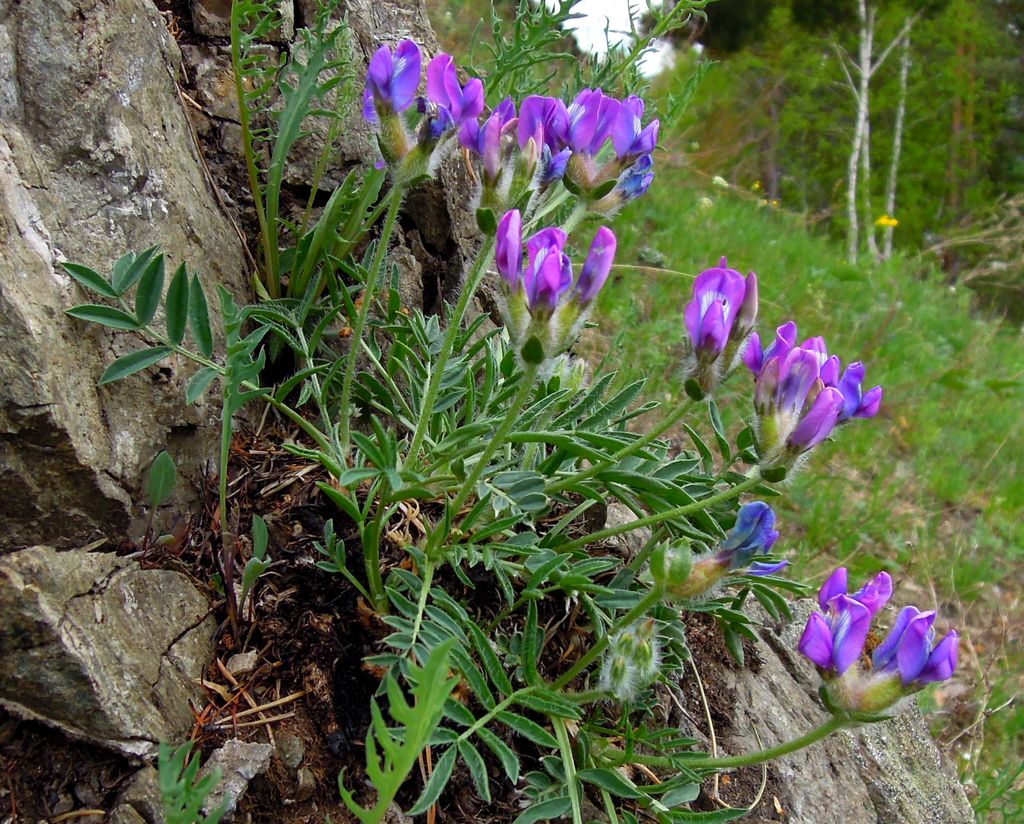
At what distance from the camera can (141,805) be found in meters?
1.31

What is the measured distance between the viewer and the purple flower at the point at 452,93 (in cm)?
158

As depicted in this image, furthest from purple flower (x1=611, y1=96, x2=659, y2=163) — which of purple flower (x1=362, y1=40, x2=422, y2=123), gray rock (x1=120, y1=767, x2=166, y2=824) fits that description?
gray rock (x1=120, y1=767, x2=166, y2=824)

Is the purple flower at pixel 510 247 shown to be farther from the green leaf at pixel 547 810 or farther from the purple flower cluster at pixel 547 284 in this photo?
the green leaf at pixel 547 810

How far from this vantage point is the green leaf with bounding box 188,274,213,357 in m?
1.57

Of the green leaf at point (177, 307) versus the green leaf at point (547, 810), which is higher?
the green leaf at point (177, 307)

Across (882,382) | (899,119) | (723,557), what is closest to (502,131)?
(723,557)

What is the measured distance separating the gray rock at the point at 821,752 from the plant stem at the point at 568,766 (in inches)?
24.2

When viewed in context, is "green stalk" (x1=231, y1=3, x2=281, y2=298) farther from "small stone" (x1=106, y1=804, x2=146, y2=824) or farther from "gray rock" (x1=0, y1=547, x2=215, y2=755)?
"small stone" (x1=106, y1=804, x2=146, y2=824)

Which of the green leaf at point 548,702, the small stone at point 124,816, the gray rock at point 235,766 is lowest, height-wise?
the small stone at point 124,816

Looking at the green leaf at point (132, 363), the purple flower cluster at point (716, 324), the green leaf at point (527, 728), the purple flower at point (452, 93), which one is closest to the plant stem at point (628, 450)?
the purple flower cluster at point (716, 324)

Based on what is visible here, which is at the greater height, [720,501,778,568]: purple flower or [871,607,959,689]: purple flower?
[720,501,778,568]: purple flower

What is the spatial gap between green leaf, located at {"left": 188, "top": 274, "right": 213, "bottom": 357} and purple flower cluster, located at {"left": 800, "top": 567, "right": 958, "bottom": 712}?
1.19 meters

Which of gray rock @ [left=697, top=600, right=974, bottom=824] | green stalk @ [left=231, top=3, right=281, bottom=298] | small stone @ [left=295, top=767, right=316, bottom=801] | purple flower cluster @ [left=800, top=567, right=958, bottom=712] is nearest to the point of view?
purple flower cluster @ [left=800, top=567, right=958, bottom=712]

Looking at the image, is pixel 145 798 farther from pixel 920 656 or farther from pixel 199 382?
pixel 920 656
